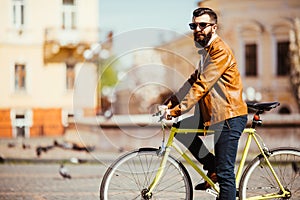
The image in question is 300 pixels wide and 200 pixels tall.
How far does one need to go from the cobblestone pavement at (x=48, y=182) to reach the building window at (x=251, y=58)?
68.5 ft

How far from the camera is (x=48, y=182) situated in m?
9.80

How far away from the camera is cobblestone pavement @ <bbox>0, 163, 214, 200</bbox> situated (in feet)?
26.3

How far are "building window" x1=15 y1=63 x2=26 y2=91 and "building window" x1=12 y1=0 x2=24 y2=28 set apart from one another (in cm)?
173

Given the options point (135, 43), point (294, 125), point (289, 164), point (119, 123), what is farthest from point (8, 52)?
point (289, 164)

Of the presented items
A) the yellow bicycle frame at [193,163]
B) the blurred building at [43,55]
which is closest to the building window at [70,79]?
the blurred building at [43,55]

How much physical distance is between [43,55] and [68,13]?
2188 mm

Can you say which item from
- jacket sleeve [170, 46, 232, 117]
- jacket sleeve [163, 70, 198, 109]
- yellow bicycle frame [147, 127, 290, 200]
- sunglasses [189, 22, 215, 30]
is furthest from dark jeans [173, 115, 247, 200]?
sunglasses [189, 22, 215, 30]

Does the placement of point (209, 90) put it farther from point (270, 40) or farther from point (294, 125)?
point (270, 40)

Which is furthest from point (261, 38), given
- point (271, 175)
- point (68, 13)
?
point (271, 175)

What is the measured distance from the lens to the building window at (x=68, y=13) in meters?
32.1

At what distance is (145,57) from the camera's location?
41.0 ft

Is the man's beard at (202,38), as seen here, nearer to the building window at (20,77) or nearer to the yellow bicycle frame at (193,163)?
the yellow bicycle frame at (193,163)

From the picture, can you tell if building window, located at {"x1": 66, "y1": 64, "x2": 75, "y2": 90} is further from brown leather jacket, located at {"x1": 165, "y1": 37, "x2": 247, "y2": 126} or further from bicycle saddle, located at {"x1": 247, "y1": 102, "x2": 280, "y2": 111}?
brown leather jacket, located at {"x1": 165, "y1": 37, "x2": 247, "y2": 126}

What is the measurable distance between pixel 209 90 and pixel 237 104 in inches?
9.1
